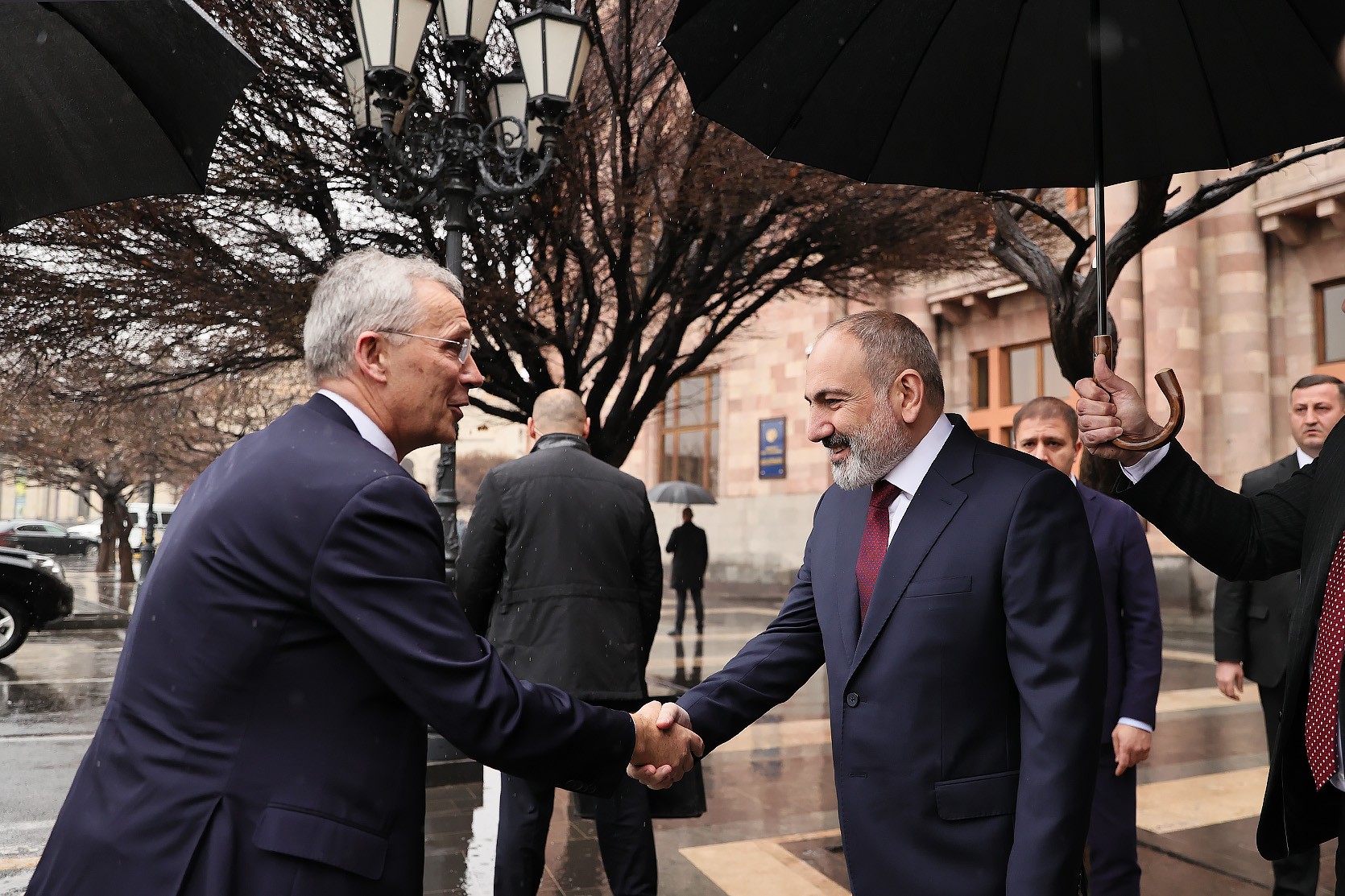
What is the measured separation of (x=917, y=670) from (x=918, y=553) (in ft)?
0.89

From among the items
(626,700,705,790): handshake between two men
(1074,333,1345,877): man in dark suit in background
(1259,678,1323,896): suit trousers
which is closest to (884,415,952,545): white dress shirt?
(1074,333,1345,877): man in dark suit in background

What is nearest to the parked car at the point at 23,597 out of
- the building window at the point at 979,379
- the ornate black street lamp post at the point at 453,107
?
the ornate black street lamp post at the point at 453,107

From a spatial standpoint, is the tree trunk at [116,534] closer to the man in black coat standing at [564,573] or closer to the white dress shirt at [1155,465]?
the man in black coat standing at [564,573]

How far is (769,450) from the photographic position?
86.7 feet

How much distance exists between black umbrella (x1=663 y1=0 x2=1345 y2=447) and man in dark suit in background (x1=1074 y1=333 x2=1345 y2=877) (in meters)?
0.21

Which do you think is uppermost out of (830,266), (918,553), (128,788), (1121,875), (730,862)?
(830,266)

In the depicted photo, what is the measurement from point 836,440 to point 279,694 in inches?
55.8

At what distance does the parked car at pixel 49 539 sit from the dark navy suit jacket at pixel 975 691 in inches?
1725

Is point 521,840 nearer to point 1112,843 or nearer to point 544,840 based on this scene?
point 544,840

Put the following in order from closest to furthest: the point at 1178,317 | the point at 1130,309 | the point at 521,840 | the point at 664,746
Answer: the point at 664,746 → the point at 521,840 → the point at 1178,317 → the point at 1130,309

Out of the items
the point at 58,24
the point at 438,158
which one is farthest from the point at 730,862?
the point at 438,158

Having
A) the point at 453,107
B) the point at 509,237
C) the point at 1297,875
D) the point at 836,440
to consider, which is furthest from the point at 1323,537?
the point at 509,237

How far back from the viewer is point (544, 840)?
415 centimetres

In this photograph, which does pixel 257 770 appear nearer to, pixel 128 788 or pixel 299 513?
pixel 128 788
